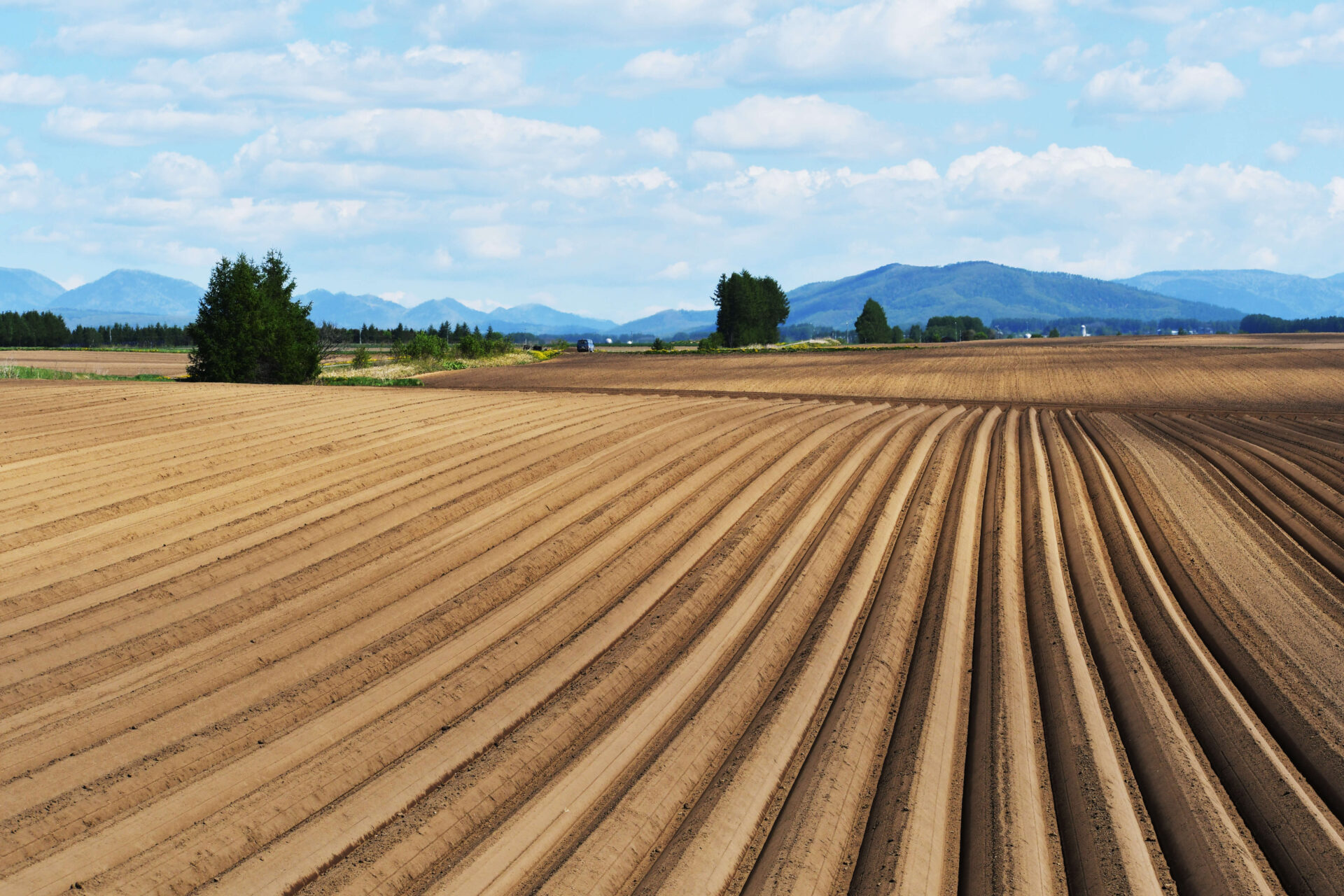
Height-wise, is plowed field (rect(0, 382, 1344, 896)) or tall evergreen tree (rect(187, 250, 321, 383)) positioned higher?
tall evergreen tree (rect(187, 250, 321, 383))

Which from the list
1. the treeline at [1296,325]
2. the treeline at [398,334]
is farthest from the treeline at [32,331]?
the treeline at [1296,325]

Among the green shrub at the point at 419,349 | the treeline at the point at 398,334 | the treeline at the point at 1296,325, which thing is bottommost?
the green shrub at the point at 419,349

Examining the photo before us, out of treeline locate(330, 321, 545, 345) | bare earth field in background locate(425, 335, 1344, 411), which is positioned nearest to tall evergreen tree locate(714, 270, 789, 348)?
treeline locate(330, 321, 545, 345)

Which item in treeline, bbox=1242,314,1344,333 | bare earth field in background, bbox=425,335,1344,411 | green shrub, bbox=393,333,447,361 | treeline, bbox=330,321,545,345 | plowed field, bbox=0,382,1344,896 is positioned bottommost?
plowed field, bbox=0,382,1344,896

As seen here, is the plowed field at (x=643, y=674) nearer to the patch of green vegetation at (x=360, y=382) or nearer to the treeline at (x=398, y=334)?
the patch of green vegetation at (x=360, y=382)

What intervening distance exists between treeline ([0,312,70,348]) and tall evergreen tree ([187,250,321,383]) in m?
81.2

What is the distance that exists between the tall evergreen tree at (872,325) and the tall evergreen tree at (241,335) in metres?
82.8

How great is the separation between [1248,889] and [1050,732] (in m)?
1.78

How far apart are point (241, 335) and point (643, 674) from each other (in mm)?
29797

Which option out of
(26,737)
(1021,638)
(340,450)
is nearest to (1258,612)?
(1021,638)

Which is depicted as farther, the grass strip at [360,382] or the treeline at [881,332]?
the treeline at [881,332]

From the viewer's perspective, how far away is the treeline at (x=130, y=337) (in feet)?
341

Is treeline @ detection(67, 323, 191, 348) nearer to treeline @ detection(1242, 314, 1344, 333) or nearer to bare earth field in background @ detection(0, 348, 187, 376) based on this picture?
bare earth field in background @ detection(0, 348, 187, 376)

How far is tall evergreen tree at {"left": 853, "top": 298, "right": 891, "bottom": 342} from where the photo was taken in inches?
4390
